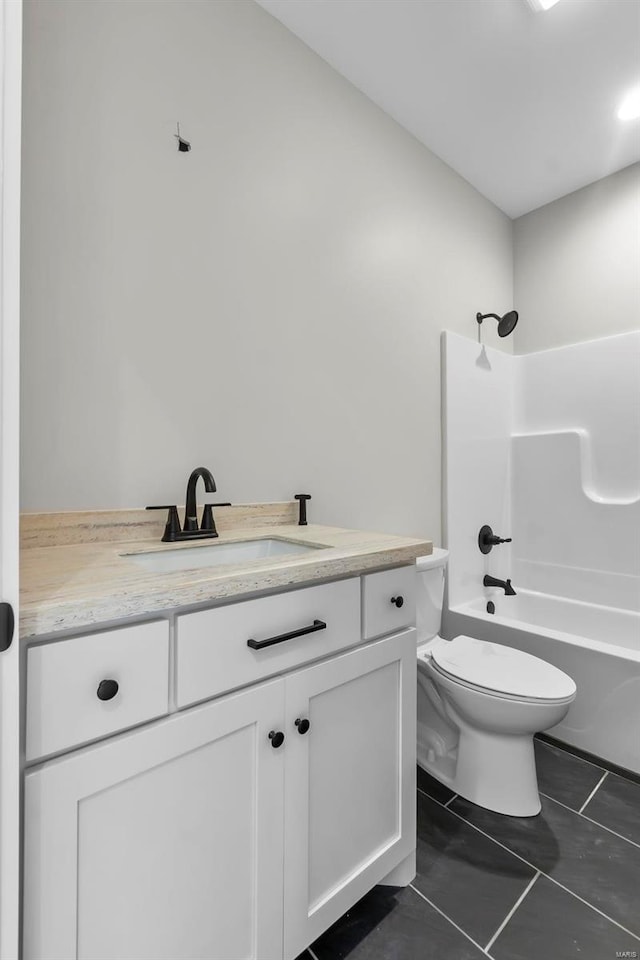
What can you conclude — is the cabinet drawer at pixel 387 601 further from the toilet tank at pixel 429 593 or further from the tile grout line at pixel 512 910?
A: the tile grout line at pixel 512 910

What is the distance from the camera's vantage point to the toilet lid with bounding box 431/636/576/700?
144 centimetres

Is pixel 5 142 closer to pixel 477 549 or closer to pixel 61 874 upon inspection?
pixel 61 874

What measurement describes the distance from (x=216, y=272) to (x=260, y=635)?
1133 mm

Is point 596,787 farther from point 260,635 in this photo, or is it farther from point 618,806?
point 260,635

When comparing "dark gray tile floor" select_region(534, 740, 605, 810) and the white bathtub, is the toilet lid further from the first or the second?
"dark gray tile floor" select_region(534, 740, 605, 810)

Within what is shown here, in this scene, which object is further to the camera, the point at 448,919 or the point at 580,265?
the point at 580,265

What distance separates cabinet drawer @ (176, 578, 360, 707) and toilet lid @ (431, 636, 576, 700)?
0.72 meters

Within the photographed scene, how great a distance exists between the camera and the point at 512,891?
1.23 meters

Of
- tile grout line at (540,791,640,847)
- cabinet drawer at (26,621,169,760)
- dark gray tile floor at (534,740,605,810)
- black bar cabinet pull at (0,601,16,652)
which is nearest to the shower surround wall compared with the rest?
dark gray tile floor at (534,740,605,810)

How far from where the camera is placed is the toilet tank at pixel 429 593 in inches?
67.6

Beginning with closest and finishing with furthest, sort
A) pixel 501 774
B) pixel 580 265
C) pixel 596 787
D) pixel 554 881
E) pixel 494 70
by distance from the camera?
pixel 554 881 → pixel 501 774 → pixel 596 787 → pixel 494 70 → pixel 580 265

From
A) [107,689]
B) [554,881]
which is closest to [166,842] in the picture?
[107,689]

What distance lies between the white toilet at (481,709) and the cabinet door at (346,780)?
43 centimetres

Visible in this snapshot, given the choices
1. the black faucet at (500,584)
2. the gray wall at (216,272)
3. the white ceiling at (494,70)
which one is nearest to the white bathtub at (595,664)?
the black faucet at (500,584)
